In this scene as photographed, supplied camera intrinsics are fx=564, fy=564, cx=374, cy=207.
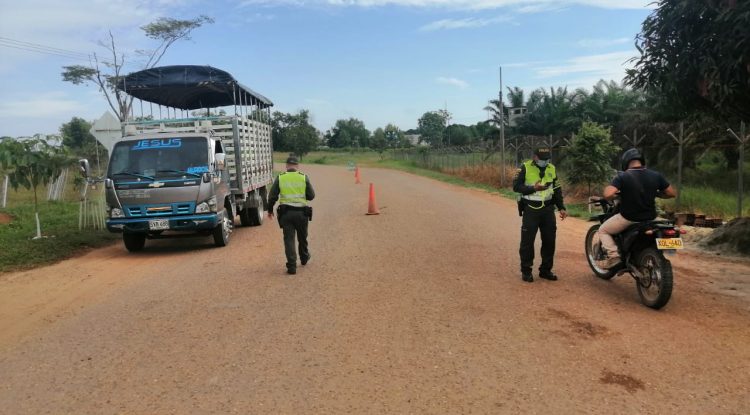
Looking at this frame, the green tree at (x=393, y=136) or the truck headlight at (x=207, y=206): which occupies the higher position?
the green tree at (x=393, y=136)

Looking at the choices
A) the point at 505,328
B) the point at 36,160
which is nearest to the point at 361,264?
the point at 505,328

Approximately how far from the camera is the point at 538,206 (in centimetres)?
698

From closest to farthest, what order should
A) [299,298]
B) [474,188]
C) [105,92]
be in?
[299,298], [474,188], [105,92]

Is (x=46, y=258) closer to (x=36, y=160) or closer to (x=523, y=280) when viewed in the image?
(x=36, y=160)

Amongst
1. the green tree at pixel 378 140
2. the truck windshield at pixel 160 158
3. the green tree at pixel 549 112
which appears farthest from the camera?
the green tree at pixel 378 140

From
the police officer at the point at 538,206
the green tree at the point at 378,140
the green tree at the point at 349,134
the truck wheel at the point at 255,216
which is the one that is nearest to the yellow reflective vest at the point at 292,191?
the police officer at the point at 538,206

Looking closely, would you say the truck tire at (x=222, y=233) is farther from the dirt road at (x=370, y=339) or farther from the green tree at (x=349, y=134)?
the green tree at (x=349, y=134)

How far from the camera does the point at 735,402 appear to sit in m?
3.66

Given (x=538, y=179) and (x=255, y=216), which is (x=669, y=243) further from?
(x=255, y=216)

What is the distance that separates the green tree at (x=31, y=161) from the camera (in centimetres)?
1036

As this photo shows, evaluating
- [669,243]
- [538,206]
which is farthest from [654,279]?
[538,206]

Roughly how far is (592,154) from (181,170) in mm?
13026

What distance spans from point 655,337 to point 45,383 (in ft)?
16.2

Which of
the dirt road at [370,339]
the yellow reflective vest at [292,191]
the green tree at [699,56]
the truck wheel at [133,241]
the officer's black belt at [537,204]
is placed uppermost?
the green tree at [699,56]
